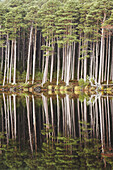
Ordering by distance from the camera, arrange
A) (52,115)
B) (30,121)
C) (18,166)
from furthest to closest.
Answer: (52,115)
(30,121)
(18,166)

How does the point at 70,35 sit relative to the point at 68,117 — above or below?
above

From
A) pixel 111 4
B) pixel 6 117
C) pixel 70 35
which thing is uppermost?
pixel 111 4

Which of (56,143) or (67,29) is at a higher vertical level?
(67,29)

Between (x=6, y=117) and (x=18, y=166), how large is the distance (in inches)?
274

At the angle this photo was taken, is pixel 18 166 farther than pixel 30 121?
No

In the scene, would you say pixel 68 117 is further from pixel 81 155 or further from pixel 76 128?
pixel 81 155

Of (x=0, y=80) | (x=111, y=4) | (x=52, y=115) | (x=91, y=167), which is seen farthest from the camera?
(x=0, y=80)

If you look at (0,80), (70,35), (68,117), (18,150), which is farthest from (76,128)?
(0,80)

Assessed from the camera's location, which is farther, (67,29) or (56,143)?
(67,29)

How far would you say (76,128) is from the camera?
9086mm

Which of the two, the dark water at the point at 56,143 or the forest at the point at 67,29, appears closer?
the dark water at the point at 56,143

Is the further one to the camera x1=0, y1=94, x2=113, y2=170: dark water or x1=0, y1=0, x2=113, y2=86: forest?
x1=0, y1=0, x2=113, y2=86: forest

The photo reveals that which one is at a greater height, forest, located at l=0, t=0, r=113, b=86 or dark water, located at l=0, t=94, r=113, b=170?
forest, located at l=0, t=0, r=113, b=86

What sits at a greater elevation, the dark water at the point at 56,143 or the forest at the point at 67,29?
the forest at the point at 67,29
